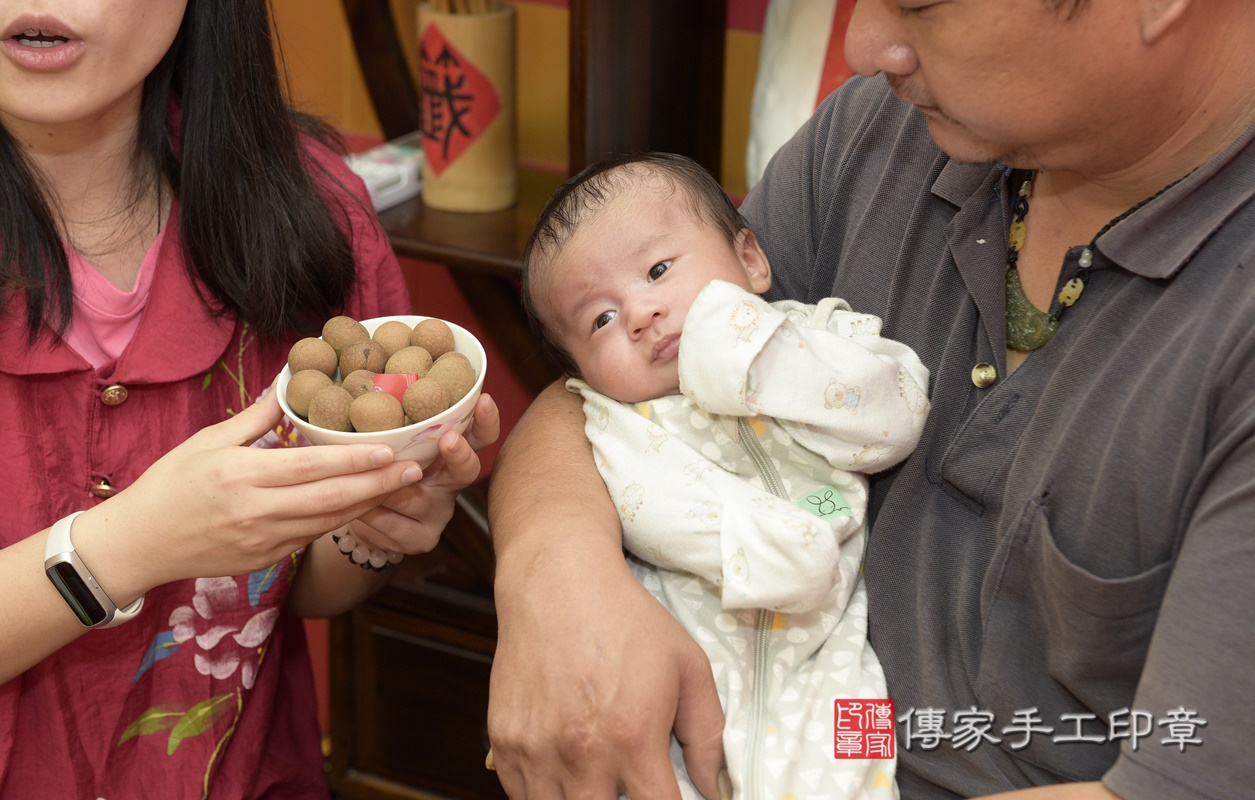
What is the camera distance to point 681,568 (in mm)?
1146

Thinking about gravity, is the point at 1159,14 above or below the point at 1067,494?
above

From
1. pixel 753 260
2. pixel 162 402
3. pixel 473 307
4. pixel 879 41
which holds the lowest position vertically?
pixel 473 307

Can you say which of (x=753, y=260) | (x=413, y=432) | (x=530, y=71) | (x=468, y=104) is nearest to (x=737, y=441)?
(x=753, y=260)

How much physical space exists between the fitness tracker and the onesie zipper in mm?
614

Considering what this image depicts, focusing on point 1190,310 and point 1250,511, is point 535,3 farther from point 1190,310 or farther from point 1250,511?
point 1250,511

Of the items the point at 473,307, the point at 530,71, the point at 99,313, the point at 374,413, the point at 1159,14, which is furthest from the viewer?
the point at 530,71

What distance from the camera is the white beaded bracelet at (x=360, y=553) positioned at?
1323mm

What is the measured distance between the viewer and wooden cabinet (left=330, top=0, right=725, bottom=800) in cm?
162

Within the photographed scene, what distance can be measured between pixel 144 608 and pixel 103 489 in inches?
6.1

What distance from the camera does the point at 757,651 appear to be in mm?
1137

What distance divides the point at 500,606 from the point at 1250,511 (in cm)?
65

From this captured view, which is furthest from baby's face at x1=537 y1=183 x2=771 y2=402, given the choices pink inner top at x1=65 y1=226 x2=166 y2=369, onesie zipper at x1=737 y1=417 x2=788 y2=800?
pink inner top at x1=65 y1=226 x2=166 y2=369

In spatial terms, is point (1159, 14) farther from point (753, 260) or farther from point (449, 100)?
point (449, 100)

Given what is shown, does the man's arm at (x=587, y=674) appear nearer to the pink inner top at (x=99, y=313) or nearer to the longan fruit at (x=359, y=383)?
the longan fruit at (x=359, y=383)
